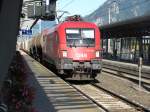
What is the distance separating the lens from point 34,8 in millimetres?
43094

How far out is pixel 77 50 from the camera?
2189cm

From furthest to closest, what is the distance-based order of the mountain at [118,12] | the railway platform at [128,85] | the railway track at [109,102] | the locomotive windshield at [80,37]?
the mountain at [118,12] → the locomotive windshield at [80,37] → the railway platform at [128,85] → the railway track at [109,102]

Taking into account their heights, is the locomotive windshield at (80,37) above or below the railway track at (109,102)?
above

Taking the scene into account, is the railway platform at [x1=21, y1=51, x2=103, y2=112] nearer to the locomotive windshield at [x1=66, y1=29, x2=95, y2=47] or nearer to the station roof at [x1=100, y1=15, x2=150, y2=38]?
the locomotive windshield at [x1=66, y1=29, x2=95, y2=47]

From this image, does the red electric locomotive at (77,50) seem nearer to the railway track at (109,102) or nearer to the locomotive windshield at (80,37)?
the locomotive windshield at (80,37)

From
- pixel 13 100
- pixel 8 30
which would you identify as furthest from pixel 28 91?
pixel 8 30

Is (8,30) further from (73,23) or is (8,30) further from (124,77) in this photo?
(124,77)

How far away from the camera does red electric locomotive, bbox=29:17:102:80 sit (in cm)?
2158

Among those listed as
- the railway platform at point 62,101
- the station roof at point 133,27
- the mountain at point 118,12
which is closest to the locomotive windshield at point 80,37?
the railway platform at point 62,101

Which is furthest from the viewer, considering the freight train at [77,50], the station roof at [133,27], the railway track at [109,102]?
the station roof at [133,27]

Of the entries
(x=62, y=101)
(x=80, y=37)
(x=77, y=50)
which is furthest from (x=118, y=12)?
(x=62, y=101)

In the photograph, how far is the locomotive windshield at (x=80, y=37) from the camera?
22.3 metres

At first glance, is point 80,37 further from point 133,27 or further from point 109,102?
point 133,27

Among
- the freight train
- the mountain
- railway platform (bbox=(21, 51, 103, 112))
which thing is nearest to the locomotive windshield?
the freight train
